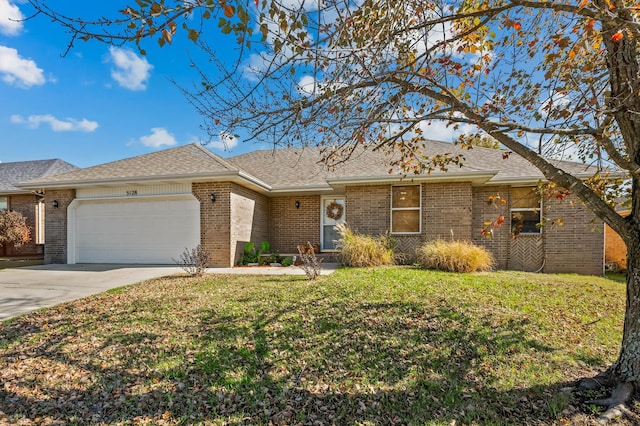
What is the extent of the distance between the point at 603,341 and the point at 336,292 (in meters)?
4.14

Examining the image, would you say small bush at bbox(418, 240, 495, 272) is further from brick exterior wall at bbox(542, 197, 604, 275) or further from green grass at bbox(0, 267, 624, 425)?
brick exterior wall at bbox(542, 197, 604, 275)

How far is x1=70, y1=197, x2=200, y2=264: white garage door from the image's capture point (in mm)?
10859

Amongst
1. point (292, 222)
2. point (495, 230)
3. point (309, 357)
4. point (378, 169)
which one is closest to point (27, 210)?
point (292, 222)

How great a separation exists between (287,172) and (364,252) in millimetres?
5855

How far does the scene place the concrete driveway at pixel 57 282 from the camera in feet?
20.0

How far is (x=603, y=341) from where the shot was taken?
173 inches

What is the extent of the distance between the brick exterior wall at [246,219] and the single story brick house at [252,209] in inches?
1.6

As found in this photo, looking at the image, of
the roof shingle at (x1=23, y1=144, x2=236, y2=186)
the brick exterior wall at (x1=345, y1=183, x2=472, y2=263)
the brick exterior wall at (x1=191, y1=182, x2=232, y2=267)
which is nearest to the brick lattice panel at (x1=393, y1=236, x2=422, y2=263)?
the brick exterior wall at (x1=345, y1=183, x2=472, y2=263)

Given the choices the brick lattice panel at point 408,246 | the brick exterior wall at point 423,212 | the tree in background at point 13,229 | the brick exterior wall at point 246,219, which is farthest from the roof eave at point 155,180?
the brick lattice panel at point 408,246

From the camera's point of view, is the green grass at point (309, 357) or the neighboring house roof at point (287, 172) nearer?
the green grass at point (309, 357)

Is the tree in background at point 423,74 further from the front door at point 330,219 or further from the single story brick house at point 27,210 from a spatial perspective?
the single story brick house at point 27,210

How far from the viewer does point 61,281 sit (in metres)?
8.09

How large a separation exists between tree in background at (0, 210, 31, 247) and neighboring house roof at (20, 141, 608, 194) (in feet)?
Answer: 17.4

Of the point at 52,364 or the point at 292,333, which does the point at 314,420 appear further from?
the point at 52,364
